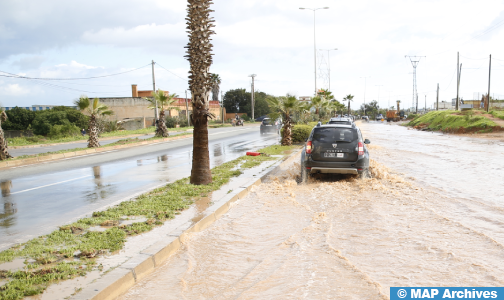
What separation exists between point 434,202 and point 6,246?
777cm

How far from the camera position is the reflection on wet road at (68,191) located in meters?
6.66

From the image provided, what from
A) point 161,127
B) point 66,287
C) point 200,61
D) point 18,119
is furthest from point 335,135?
point 18,119

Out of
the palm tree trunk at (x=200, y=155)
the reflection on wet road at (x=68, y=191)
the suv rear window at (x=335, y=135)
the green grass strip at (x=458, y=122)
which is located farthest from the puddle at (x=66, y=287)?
the green grass strip at (x=458, y=122)

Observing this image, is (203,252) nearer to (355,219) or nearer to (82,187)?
(355,219)

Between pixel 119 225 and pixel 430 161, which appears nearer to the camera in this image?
pixel 119 225

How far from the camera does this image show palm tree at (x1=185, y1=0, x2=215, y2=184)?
348 inches

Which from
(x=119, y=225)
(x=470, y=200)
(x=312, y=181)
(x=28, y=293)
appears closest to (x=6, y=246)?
(x=119, y=225)

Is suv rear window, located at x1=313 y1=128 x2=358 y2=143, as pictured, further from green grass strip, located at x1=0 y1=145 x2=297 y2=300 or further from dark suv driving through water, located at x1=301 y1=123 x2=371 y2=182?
green grass strip, located at x1=0 y1=145 x2=297 y2=300

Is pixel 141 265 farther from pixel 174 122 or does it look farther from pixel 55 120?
pixel 174 122

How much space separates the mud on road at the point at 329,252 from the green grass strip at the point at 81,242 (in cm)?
76

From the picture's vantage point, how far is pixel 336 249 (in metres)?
5.32

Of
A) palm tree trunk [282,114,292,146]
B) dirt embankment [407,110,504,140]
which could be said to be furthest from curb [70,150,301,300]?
dirt embankment [407,110,504,140]

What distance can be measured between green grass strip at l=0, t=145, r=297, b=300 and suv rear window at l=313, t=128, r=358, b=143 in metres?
3.32

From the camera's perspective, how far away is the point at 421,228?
6270 mm
